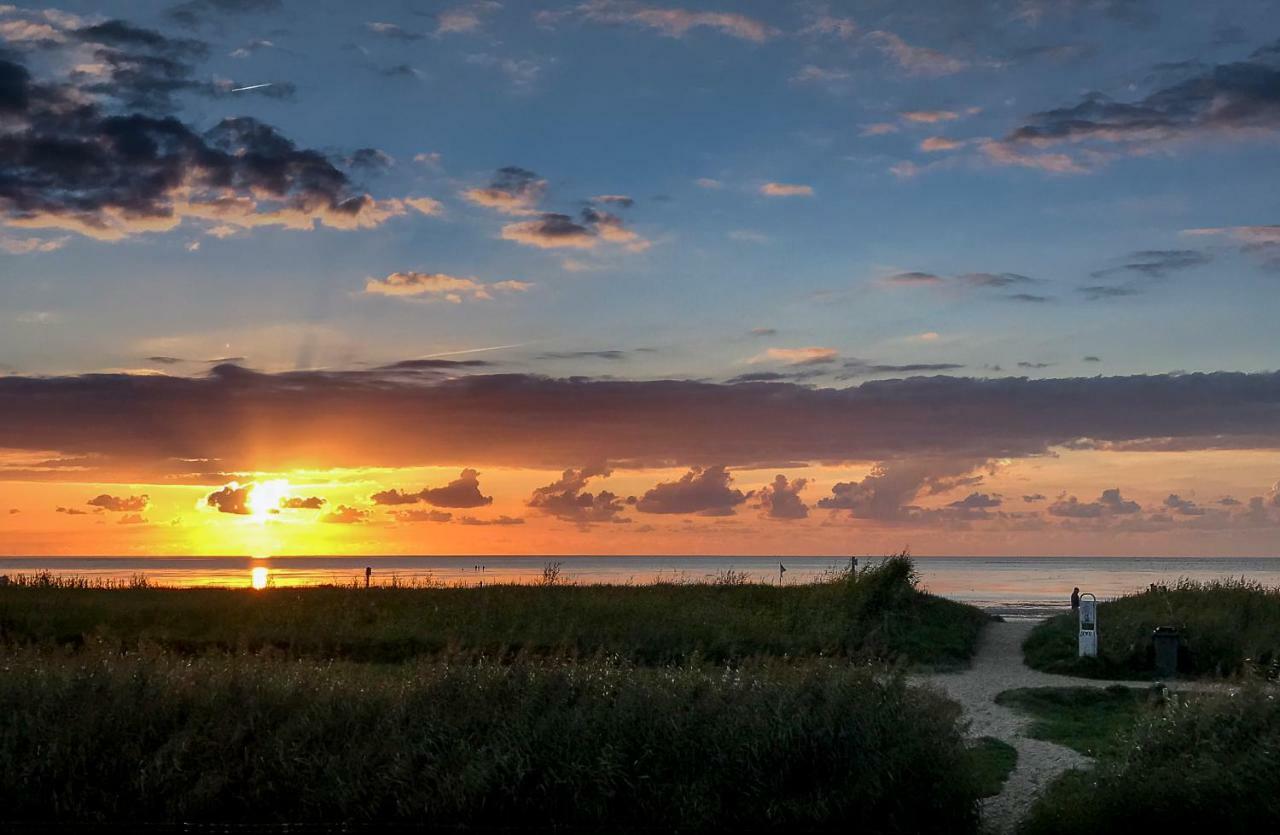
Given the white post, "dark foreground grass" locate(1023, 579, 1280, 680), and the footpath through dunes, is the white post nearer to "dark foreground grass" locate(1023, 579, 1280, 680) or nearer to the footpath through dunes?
"dark foreground grass" locate(1023, 579, 1280, 680)

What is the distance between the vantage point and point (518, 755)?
13.2 metres

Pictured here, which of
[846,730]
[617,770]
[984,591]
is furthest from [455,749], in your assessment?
[984,591]

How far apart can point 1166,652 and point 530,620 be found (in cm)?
1400

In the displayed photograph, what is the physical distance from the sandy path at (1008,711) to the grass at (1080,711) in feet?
0.90

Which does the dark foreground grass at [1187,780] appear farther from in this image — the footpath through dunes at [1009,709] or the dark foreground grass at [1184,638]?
the dark foreground grass at [1184,638]

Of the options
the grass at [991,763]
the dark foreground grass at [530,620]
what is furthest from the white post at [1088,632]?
the grass at [991,763]

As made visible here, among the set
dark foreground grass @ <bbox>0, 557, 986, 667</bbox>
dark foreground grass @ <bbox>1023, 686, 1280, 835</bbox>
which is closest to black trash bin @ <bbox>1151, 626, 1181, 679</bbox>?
dark foreground grass @ <bbox>0, 557, 986, 667</bbox>

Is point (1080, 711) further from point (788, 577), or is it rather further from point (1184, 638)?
point (788, 577)

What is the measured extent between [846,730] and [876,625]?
46.5 ft

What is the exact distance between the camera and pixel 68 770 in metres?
13.6

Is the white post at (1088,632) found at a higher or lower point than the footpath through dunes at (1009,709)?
higher

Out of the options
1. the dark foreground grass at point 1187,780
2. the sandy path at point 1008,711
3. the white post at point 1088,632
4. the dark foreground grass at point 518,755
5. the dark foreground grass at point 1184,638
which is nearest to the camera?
the dark foreground grass at point 1187,780

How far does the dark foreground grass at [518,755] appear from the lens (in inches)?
513

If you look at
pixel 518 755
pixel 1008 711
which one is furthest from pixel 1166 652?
pixel 518 755
